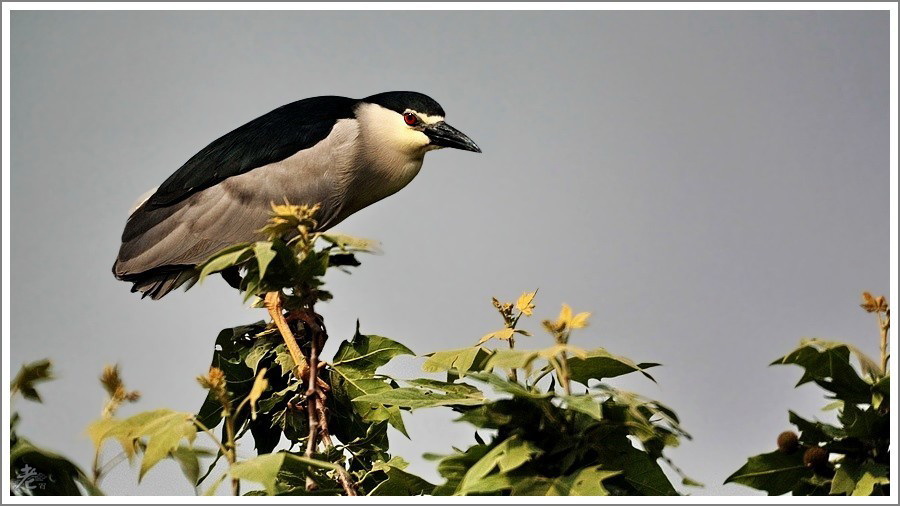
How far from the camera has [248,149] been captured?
14.8 feet

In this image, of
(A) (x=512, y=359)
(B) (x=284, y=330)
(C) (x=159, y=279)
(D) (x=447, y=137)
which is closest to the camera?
(A) (x=512, y=359)

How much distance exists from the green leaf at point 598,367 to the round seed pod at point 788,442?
266 mm

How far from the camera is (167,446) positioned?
1631 mm

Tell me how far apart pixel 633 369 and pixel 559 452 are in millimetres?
261

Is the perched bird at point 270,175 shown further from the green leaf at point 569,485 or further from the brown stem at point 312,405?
the green leaf at point 569,485

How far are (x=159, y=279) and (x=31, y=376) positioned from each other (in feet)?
8.34

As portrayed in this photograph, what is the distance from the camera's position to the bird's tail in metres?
4.31

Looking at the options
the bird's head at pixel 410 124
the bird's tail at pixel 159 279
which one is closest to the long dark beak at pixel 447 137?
the bird's head at pixel 410 124

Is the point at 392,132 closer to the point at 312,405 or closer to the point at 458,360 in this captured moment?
the point at 312,405

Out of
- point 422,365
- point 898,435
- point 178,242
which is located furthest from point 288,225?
point 178,242

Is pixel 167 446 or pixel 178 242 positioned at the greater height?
pixel 178 242

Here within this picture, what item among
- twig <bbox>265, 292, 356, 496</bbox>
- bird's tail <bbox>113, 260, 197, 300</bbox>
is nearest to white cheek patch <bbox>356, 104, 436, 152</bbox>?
bird's tail <bbox>113, 260, 197, 300</bbox>

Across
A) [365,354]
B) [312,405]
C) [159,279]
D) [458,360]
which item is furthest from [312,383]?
[159,279]

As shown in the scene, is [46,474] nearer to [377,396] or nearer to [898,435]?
[377,396]
